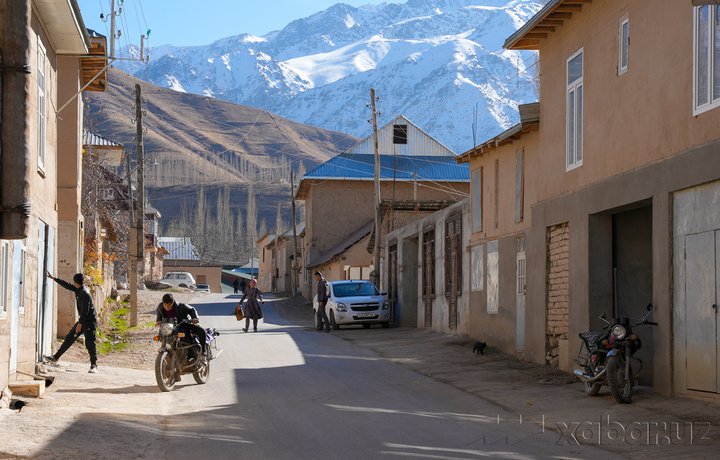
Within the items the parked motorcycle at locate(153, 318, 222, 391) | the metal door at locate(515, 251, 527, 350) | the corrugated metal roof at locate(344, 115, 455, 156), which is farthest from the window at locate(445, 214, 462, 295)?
the corrugated metal roof at locate(344, 115, 455, 156)

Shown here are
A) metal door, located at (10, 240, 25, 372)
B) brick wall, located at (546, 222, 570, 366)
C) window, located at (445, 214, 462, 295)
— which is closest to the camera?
metal door, located at (10, 240, 25, 372)

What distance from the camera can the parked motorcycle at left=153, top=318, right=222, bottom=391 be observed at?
14203 millimetres

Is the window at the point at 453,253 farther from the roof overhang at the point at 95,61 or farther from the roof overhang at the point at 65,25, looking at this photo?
the roof overhang at the point at 65,25

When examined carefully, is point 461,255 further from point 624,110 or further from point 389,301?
point 624,110

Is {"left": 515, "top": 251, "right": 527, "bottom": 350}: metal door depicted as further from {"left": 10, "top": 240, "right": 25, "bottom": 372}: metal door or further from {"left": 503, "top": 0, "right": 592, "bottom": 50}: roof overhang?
{"left": 10, "top": 240, "right": 25, "bottom": 372}: metal door

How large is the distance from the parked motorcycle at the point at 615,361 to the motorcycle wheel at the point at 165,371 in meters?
6.44

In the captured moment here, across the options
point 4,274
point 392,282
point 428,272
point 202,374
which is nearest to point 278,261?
point 392,282

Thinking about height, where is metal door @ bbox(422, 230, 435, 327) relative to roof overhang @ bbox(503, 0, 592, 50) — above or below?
below

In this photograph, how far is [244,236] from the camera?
153 meters

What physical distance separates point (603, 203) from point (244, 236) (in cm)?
14089

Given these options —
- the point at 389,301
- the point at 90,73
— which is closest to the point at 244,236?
the point at 389,301

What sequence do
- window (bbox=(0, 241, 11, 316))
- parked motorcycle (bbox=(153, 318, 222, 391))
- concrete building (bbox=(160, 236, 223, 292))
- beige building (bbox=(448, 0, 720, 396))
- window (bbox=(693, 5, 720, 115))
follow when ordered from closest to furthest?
1. window (bbox=(693, 5, 720, 115))
2. beige building (bbox=(448, 0, 720, 396))
3. window (bbox=(0, 241, 11, 316))
4. parked motorcycle (bbox=(153, 318, 222, 391))
5. concrete building (bbox=(160, 236, 223, 292))

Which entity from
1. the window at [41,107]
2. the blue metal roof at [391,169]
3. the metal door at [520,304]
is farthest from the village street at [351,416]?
the blue metal roof at [391,169]

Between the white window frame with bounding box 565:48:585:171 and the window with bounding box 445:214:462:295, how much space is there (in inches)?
349
